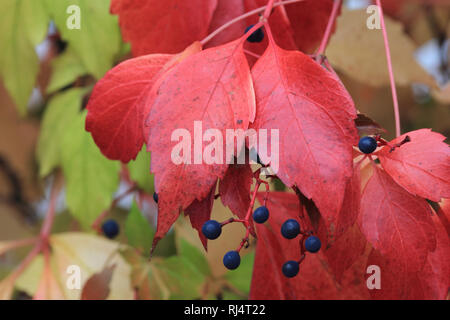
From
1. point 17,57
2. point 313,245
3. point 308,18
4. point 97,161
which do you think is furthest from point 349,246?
point 17,57

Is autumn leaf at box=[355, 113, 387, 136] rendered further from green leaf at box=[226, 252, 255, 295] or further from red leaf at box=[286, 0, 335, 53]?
green leaf at box=[226, 252, 255, 295]

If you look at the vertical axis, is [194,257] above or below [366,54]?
below

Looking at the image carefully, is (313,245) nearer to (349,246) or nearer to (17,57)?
(349,246)

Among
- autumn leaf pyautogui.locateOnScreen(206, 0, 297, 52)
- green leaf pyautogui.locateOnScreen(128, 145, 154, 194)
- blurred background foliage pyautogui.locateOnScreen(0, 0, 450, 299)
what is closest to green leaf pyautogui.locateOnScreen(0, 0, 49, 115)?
blurred background foliage pyautogui.locateOnScreen(0, 0, 450, 299)

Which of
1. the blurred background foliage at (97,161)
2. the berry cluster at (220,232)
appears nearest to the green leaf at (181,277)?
the blurred background foliage at (97,161)
